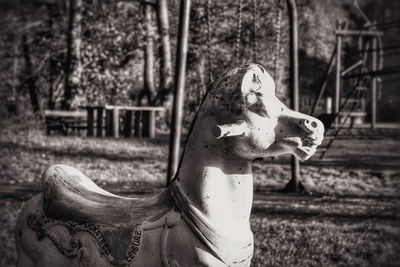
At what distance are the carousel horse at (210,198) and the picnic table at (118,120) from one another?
34.4 ft

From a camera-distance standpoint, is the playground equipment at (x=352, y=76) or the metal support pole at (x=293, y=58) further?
the playground equipment at (x=352, y=76)

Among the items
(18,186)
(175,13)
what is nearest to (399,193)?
(18,186)

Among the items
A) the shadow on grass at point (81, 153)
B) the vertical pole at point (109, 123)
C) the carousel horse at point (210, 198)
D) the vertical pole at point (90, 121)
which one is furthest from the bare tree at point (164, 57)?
the carousel horse at point (210, 198)

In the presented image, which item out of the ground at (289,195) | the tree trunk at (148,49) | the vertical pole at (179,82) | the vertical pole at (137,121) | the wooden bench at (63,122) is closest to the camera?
the ground at (289,195)

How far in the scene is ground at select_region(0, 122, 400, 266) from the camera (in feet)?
15.5

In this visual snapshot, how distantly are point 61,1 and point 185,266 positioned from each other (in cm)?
1608

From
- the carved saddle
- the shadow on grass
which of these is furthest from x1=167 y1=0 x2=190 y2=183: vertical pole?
the shadow on grass

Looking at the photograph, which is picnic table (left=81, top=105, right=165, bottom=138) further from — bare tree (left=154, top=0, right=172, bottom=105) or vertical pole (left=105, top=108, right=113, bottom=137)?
bare tree (left=154, top=0, right=172, bottom=105)

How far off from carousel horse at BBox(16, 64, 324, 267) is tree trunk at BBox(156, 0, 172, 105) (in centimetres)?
1311

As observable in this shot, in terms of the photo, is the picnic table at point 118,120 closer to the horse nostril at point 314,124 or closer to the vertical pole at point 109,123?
the vertical pole at point 109,123

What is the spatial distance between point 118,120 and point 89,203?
11038 mm

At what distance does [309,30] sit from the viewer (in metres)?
22.7

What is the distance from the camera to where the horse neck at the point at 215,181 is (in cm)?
237

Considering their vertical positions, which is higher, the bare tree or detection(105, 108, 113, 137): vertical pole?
the bare tree
